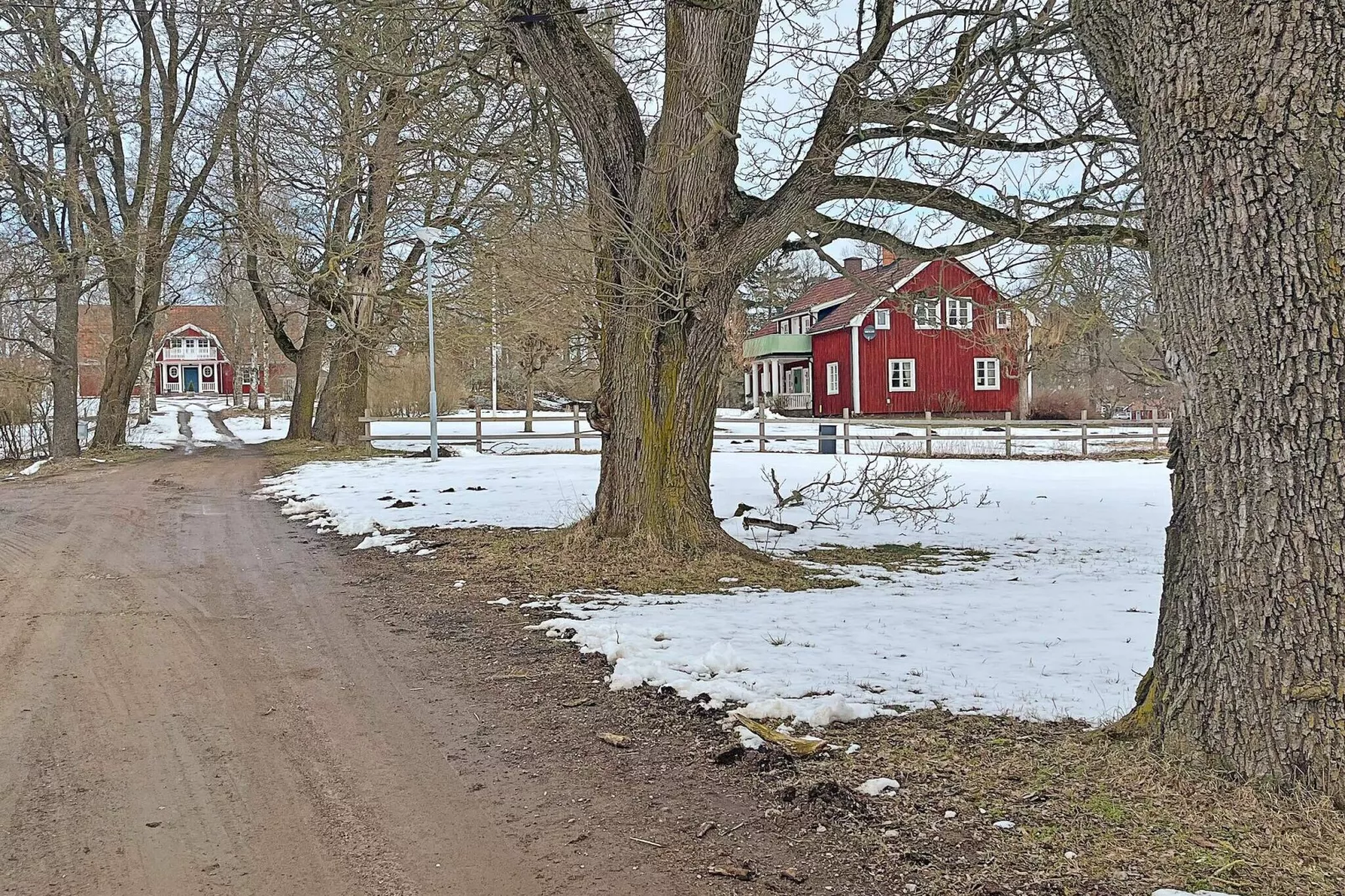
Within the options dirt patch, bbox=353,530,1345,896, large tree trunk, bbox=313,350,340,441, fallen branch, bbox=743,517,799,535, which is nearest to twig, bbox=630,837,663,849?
dirt patch, bbox=353,530,1345,896

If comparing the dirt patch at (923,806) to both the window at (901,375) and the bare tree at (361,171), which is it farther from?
the window at (901,375)

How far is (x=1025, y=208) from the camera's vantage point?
8.37 m

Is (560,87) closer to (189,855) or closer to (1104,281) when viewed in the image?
(1104,281)

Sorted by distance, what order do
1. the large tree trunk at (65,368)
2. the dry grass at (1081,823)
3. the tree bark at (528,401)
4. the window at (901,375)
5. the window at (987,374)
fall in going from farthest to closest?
the window at (901,375), the window at (987,374), the tree bark at (528,401), the large tree trunk at (65,368), the dry grass at (1081,823)

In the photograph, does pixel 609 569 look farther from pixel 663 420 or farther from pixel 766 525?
pixel 766 525

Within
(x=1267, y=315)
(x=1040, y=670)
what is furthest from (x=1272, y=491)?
(x=1040, y=670)

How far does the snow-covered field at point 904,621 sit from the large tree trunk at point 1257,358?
1.24 meters

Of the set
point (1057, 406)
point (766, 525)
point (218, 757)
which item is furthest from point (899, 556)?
point (1057, 406)

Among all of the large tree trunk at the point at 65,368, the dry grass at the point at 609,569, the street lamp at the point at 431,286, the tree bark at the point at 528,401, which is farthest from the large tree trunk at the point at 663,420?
the tree bark at the point at 528,401

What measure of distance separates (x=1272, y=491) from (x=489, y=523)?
960cm

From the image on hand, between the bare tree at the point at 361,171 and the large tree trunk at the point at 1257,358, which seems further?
the bare tree at the point at 361,171

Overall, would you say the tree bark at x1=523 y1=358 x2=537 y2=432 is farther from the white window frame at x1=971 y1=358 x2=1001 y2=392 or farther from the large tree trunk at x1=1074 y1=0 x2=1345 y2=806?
the large tree trunk at x1=1074 y1=0 x2=1345 y2=806

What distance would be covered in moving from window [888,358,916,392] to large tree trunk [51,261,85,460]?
30.1m

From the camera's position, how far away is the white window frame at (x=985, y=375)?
4194 cm
